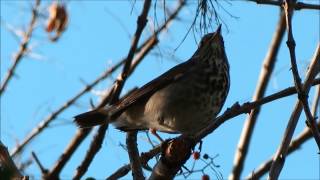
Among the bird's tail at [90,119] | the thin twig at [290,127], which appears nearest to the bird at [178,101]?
the bird's tail at [90,119]

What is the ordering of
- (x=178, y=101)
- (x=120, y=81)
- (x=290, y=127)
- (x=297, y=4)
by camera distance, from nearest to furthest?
(x=290, y=127) → (x=297, y=4) → (x=120, y=81) → (x=178, y=101)

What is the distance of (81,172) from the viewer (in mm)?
5066

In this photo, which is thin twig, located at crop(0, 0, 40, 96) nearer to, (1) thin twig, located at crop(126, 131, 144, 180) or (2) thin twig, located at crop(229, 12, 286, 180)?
(2) thin twig, located at crop(229, 12, 286, 180)

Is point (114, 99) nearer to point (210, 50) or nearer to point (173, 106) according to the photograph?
point (173, 106)

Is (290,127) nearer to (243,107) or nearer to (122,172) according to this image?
(243,107)

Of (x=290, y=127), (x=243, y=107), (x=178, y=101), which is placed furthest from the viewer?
(x=178, y=101)

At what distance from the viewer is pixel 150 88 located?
5.51 meters

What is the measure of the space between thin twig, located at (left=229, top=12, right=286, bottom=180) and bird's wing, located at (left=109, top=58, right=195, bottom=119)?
1.12 metres

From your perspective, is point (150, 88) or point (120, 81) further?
point (150, 88)

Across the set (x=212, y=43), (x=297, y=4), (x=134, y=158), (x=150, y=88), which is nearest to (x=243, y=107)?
(x=134, y=158)

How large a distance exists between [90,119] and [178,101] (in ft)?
2.26

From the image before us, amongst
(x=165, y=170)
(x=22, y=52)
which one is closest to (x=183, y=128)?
(x=165, y=170)

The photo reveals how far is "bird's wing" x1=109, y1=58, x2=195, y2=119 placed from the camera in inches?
215

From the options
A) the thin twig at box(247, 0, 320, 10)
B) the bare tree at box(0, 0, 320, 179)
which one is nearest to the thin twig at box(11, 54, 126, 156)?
the bare tree at box(0, 0, 320, 179)
